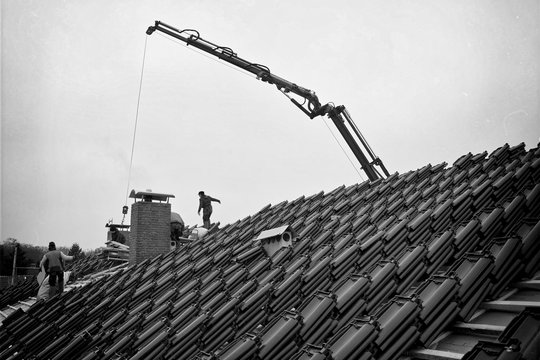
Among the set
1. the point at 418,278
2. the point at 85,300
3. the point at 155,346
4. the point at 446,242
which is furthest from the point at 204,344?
the point at 85,300

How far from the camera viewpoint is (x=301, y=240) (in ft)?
28.6

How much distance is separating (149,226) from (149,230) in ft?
0.51

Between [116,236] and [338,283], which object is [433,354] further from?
[116,236]

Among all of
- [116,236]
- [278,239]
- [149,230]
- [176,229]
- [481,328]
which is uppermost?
[116,236]

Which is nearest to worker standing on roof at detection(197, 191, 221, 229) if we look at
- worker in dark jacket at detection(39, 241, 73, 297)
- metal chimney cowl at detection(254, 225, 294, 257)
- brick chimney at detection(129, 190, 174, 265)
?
brick chimney at detection(129, 190, 174, 265)

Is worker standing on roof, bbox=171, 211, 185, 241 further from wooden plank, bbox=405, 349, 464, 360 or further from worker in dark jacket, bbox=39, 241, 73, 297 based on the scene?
wooden plank, bbox=405, 349, 464, 360

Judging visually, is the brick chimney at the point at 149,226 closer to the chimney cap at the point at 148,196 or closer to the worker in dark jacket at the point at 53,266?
the chimney cap at the point at 148,196

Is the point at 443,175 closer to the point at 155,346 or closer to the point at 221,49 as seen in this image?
the point at 155,346

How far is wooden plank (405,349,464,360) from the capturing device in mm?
3822

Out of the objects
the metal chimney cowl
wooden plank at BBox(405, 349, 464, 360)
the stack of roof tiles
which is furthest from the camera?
the metal chimney cowl

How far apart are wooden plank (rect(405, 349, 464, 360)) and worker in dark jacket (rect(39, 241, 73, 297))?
1068 cm

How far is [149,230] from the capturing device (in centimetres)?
1374

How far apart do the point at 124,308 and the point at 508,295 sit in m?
7.25

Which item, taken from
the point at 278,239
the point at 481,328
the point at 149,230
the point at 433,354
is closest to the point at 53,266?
the point at 149,230
